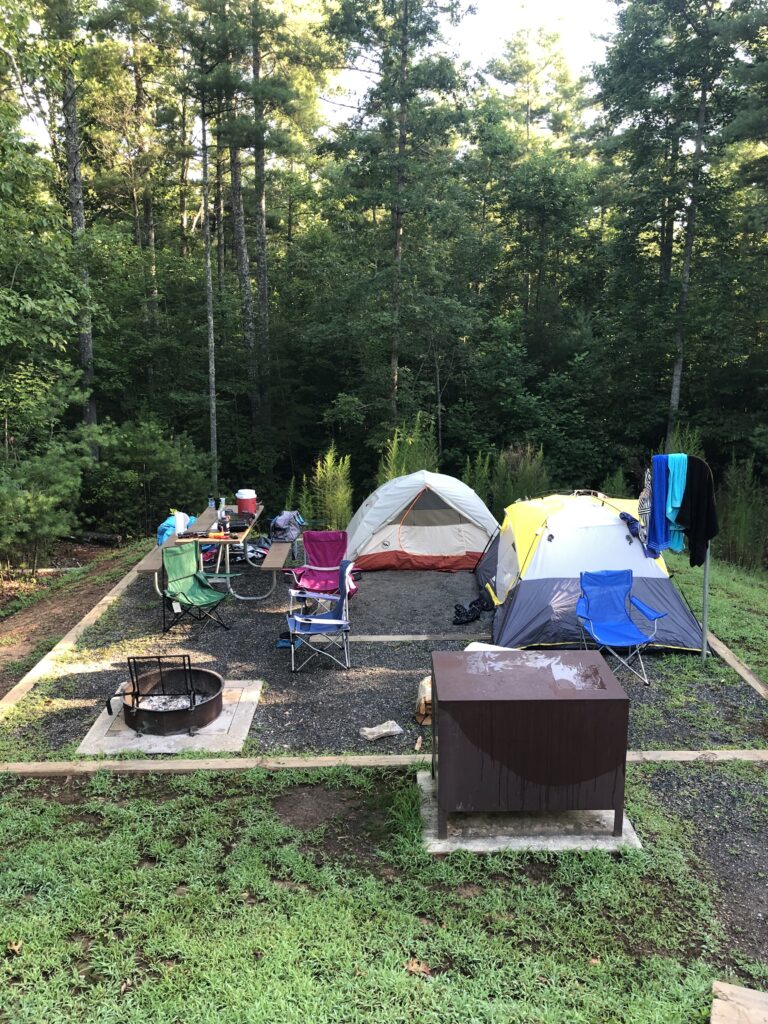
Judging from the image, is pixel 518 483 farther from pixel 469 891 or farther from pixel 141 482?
pixel 469 891

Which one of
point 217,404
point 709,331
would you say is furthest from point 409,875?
point 217,404

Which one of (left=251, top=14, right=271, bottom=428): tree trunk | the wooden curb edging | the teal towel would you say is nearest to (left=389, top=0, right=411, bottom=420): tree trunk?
(left=251, top=14, right=271, bottom=428): tree trunk

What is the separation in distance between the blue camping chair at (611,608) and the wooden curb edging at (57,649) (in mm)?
4581

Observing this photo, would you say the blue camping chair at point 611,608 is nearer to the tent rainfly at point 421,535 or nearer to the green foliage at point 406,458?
the tent rainfly at point 421,535

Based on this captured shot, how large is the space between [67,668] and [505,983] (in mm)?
4480

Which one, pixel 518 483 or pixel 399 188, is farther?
pixel 399 188

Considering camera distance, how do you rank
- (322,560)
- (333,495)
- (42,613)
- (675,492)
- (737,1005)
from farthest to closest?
(333,495), (42,613), (322,560), (675,492), (737,1005)

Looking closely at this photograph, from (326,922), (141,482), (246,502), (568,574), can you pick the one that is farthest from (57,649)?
(141,482)

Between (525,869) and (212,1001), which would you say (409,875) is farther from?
(212,1001)

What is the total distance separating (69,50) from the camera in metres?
8.16

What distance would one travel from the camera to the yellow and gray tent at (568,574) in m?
6.02

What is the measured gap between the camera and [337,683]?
218 inches

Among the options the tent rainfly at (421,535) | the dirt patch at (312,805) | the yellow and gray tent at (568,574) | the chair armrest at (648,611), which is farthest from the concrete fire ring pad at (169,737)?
the tent rainfly at (421,535)

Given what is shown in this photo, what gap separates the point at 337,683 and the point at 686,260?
1114cm
